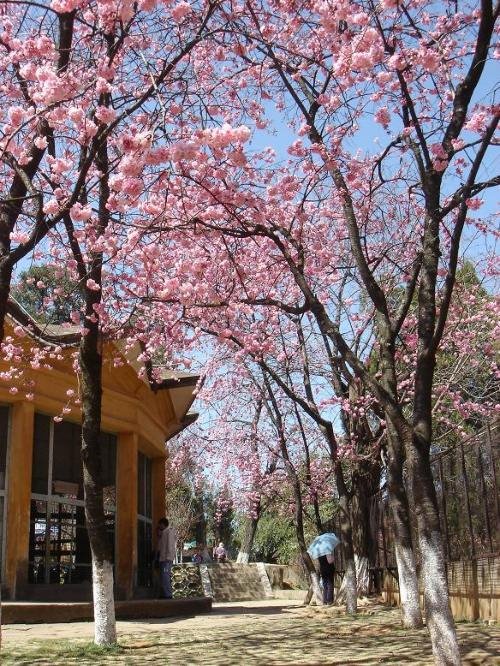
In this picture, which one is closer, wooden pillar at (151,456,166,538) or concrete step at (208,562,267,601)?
wooden pillar at (151,456,166,538)

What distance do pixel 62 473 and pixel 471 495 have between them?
21.7 feet

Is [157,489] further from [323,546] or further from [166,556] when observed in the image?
[323,546]

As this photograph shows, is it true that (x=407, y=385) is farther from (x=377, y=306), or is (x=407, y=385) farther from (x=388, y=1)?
(x=388, y=1)

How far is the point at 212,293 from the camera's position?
33.7 feet

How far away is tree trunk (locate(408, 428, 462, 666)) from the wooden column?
11260 millimetres

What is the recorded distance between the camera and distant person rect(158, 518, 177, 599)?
14509mm

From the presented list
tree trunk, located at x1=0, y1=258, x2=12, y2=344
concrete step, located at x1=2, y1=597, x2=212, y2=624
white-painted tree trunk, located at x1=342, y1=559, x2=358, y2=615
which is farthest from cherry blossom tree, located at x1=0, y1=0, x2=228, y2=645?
white-painted tree trunk, located at x1=342, y1=559, x2=358, y2=615

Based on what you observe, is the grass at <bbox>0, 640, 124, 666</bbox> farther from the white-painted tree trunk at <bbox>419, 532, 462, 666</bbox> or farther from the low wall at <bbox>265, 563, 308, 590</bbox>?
the low wall at <bbox>265, 563, 308, 590</bbox>

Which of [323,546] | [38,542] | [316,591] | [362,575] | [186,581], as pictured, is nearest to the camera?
[38,542]

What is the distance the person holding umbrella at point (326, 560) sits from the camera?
49.5ft

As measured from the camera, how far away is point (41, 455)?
1239 centimetres

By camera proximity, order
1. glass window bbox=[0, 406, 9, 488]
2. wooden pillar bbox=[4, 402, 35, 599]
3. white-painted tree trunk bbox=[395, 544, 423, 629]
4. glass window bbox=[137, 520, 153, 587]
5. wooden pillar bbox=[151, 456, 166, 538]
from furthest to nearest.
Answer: wooden pillar bbox=[151, 456, 166, 538], glass window bbox=[137, 520, 153, 587], glass window bbox=[0, 406, 9, 488], wooden pillar bbox=[4, 402, 35, 599], white-painted tree trunk bbox=[395, 544, 423, 629]

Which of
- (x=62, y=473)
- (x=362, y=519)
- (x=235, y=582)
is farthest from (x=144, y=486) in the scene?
(x=235, y=582)

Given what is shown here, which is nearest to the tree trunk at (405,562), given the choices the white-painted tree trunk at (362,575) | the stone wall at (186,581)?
the white-painted tree trunk at (362,575)
